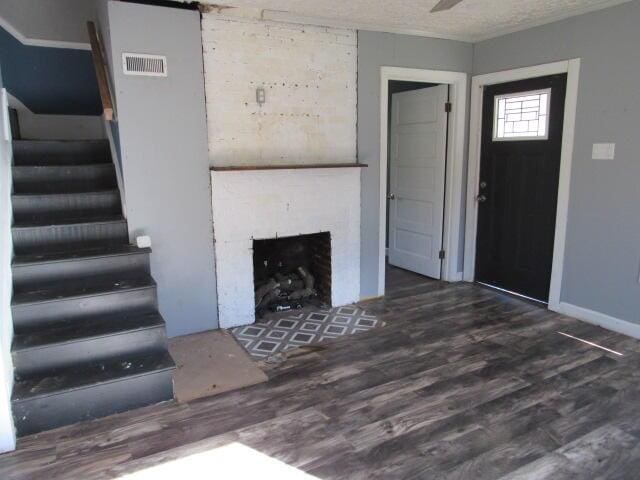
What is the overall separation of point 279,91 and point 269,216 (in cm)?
101

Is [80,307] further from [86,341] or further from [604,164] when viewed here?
[604,164]

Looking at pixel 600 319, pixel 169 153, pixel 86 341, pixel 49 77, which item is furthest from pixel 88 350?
pixel 600 319

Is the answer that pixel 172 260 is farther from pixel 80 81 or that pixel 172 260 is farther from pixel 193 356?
pixel 80 81

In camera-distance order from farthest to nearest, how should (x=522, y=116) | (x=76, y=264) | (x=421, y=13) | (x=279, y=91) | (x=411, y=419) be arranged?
1. (x=522, y=116)
2. (x=279, y=91)
3. (x=421, y=13)
4. (x=76, y=264)
5. (x=411, y=419)

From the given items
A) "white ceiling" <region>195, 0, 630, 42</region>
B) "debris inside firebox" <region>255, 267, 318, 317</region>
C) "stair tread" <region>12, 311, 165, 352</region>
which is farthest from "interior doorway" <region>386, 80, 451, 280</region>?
"stair tread" <region>12, 311, 165, 352</region>

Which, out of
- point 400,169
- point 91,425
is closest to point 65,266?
point 91,425

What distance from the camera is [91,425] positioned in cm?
239

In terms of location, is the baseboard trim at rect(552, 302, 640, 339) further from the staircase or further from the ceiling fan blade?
the staircase

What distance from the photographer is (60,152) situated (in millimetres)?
3730

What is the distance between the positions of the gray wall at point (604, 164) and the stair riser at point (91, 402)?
324cm

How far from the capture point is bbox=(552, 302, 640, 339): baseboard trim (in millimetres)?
3358

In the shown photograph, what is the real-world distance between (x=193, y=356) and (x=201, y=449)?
1.02 meters

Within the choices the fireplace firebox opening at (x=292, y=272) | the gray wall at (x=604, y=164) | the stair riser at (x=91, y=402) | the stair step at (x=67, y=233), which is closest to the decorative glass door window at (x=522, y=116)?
the gray wall at (x=604, y=164)

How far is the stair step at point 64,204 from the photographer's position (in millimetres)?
3131
